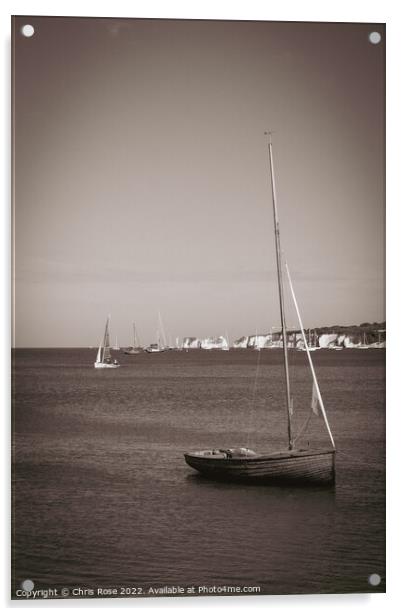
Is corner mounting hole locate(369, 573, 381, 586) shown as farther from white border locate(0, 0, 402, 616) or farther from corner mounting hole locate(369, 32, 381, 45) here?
corner mounting hole locate(369, 32, 381, 45)

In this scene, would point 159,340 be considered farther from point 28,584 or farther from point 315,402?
point 28,584

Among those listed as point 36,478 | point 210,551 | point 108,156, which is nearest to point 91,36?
Answer: point 108,156

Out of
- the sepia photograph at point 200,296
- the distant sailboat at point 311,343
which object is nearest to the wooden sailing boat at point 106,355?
the sepia photograph at point 200,296

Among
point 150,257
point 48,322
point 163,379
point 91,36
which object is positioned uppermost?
point 91,36

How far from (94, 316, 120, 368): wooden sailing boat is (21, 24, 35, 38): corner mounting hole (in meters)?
1.51

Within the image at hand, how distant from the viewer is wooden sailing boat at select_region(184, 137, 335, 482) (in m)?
4.98

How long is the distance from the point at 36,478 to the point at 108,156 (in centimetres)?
171

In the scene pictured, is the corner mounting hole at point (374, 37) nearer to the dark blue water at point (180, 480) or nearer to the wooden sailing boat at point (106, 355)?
the dark blue water at point (180, 480)

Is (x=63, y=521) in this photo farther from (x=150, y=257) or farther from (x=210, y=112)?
(x=210, y=112)

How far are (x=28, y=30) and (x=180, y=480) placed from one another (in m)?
2.45

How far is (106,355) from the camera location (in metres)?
4.86

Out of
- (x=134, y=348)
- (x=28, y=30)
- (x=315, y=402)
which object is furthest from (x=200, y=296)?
(x=28, y=30)

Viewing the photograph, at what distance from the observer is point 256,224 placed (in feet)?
16.4

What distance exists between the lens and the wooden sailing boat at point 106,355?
4.83 metres
